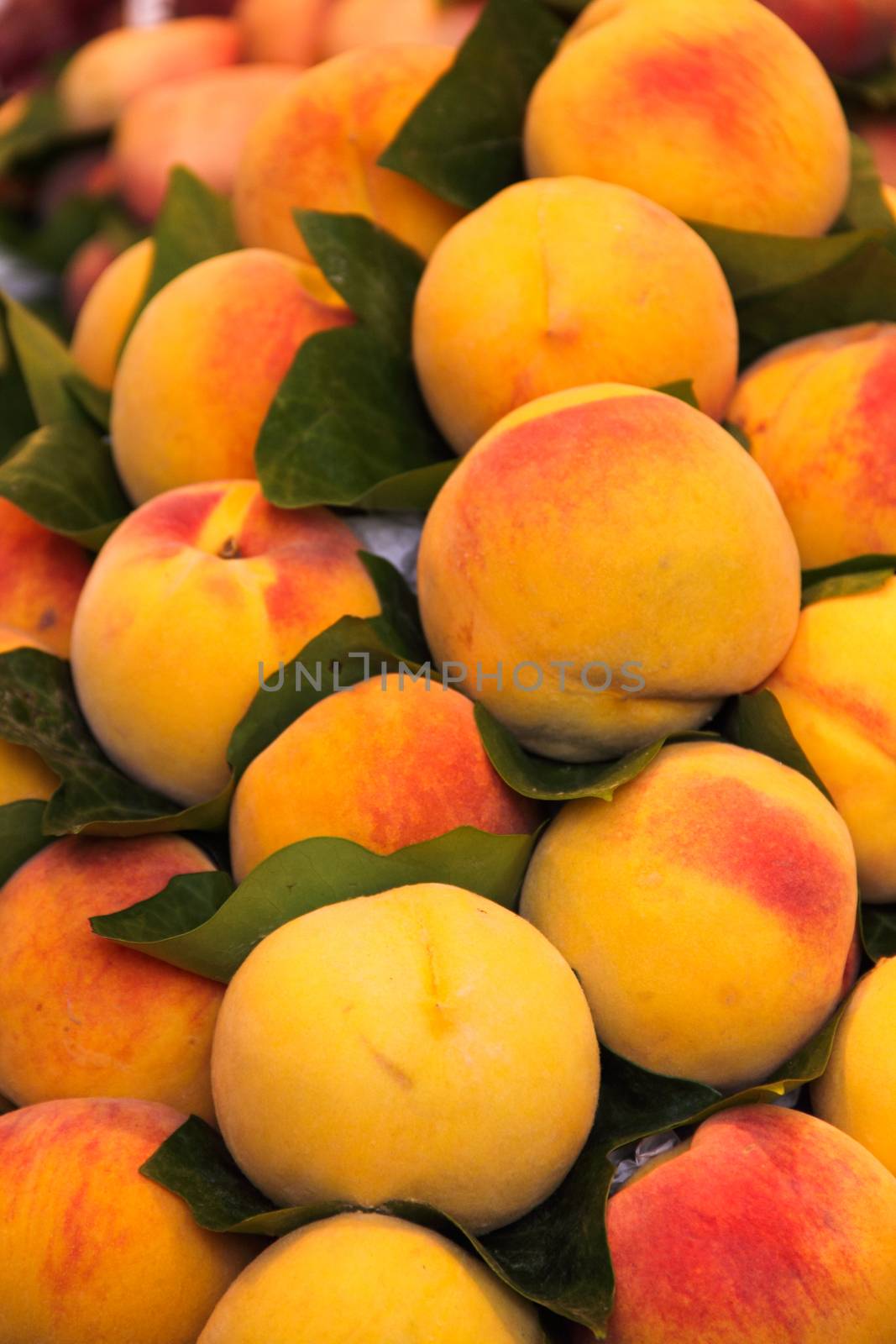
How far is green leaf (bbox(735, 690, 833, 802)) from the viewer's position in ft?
2.65

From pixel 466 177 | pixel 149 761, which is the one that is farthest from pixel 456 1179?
pixel 466 177

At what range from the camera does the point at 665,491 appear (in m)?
0.76

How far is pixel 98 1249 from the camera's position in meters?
0.67

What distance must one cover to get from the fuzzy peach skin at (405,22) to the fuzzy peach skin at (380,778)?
3.51ft

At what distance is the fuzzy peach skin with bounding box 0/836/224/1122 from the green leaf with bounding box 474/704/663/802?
23 cm

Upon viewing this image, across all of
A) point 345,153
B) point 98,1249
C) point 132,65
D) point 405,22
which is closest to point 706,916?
point 98,1249

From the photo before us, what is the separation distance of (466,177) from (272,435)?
327 millimetres

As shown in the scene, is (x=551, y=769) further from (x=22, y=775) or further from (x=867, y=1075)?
(x=22, y=775)

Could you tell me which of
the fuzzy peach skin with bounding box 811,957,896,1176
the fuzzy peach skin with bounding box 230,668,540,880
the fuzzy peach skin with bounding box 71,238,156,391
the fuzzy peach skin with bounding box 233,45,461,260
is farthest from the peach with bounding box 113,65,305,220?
the fuzzy peach skin with bounding box 811,957,896,1176

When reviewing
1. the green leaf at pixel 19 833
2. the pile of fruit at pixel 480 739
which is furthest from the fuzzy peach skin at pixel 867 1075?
the green leaf at pixel 19 833

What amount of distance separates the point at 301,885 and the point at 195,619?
0.21 meters

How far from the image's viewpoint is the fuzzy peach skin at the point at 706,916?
71 cm

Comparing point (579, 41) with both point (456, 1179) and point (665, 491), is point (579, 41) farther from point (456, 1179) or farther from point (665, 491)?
point (456, 1179)

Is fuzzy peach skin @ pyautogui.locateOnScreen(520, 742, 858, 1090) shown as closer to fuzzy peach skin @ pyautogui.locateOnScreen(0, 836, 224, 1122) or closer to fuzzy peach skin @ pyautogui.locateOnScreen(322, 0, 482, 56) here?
fuzzy peach skin @ pyautogui.locateOnScreen(0, 836, 224, 1122)
